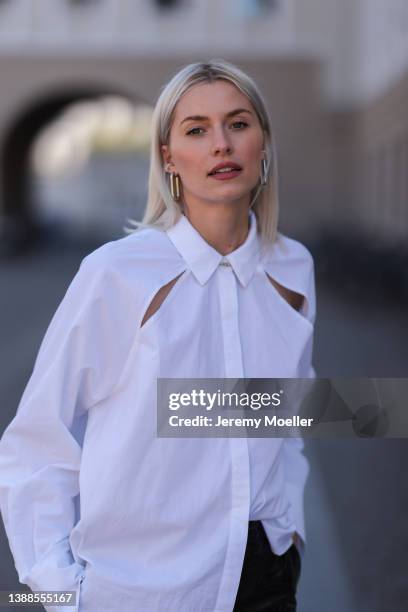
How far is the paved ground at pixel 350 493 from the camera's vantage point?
4.23 m

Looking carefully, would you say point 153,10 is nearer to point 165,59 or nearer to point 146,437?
point 165,59

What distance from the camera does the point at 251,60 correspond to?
91.5ft

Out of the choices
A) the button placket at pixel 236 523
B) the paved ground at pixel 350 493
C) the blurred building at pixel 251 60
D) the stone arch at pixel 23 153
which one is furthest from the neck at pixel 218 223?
the stone arch at pixel 23 153

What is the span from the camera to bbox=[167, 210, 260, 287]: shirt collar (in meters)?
2.14

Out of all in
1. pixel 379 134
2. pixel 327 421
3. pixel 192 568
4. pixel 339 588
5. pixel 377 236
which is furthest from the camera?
pixel 379 134

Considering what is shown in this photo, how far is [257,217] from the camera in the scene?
2.41m

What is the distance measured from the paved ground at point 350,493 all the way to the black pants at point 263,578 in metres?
1.19

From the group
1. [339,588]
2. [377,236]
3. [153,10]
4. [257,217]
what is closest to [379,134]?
[377,236]

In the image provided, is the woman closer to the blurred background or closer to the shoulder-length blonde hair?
the shoulder-length blonde hair

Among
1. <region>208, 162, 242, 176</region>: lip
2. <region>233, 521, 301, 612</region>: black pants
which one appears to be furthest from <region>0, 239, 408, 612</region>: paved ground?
<region>208, 162, 242, 176</region>: lip

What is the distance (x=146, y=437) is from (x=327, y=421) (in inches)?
19.9

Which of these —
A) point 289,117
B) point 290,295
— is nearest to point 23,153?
point 289,117

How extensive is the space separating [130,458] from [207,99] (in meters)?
0.74

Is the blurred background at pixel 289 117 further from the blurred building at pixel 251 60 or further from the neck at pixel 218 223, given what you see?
the neck at pixel 218 223
